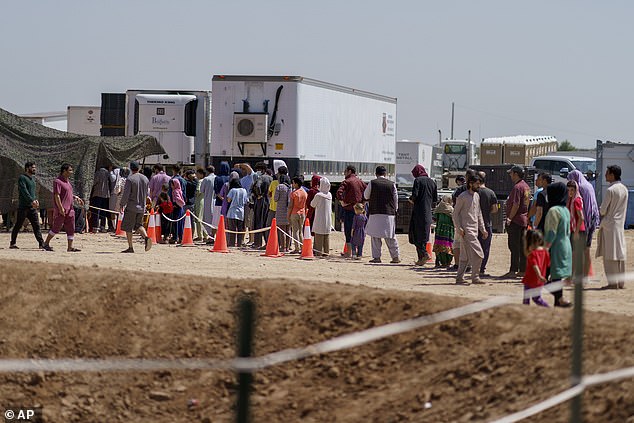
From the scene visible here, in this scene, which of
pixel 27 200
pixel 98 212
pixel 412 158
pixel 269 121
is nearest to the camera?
pixel 27 200

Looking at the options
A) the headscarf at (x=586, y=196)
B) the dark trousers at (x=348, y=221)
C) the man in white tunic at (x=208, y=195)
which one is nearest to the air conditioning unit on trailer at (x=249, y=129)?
the man in white tunic at (x=208, y=195)

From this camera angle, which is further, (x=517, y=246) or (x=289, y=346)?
(x=517, y=246)

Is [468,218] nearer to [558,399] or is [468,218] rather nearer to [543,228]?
[543,228]

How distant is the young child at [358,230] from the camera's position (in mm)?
22391

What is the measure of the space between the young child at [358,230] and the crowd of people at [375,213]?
24mm

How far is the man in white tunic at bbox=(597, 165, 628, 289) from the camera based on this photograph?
16.4 meters

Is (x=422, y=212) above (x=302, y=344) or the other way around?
above

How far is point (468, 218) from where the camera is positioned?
16938 mm

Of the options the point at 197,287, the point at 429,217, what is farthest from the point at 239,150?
the point at 197,287

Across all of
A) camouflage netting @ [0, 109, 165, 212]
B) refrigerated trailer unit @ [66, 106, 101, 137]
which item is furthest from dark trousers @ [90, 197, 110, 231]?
refrigerated trailer unit @ [66, 106, 101, 137]

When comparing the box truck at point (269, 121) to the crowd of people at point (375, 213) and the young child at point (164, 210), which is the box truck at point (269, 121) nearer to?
the crowd of people at point (375, 213)

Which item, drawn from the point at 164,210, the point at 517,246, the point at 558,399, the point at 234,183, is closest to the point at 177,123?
the point at 164,210

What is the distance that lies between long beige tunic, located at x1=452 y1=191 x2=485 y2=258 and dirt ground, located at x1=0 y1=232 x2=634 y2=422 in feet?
2.26

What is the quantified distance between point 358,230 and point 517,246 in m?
4.66
